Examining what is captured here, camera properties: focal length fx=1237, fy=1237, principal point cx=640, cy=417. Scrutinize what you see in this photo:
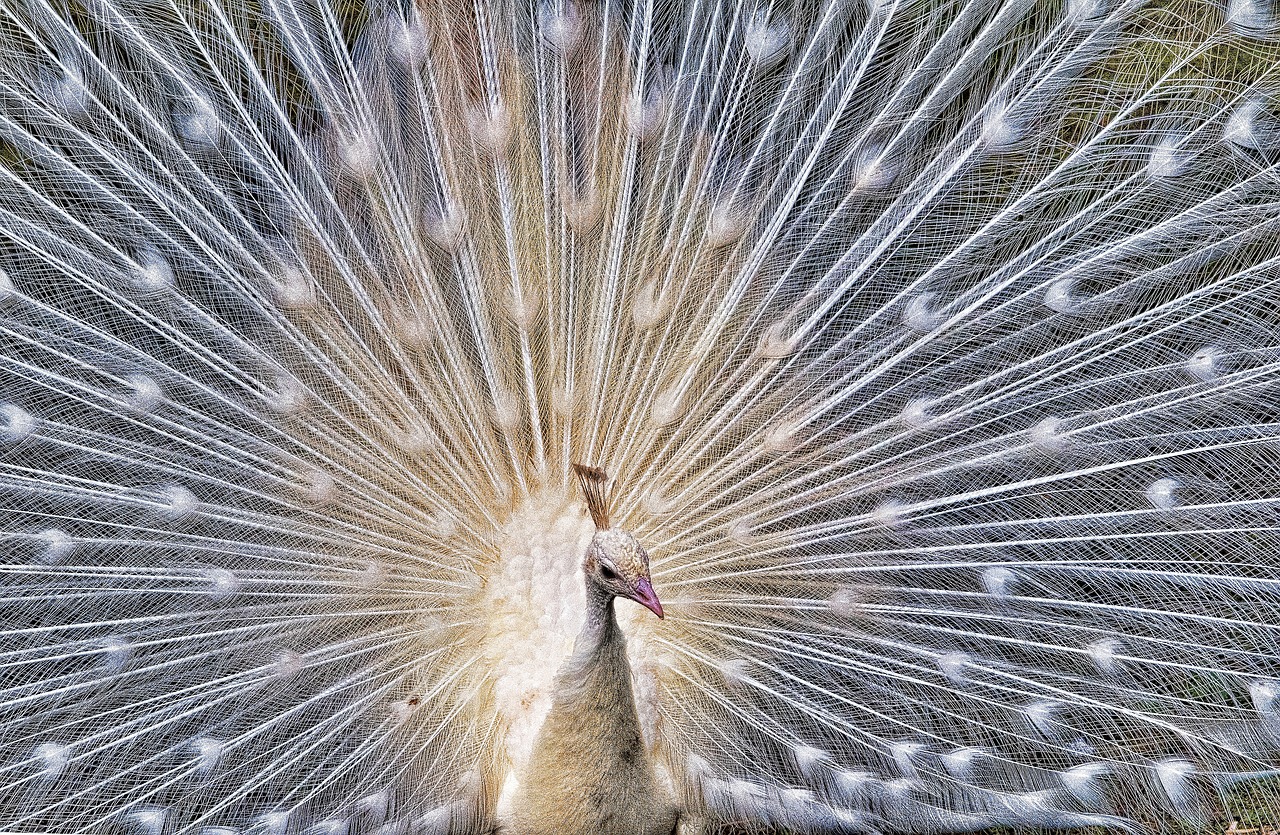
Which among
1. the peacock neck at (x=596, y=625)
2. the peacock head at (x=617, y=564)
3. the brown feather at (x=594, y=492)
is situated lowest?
the peacock neck at (x=596, y=625)

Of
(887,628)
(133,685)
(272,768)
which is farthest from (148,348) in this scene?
(887,628)

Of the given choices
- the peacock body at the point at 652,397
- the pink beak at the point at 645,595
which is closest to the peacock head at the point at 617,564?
the pink beak at the point at 645,595

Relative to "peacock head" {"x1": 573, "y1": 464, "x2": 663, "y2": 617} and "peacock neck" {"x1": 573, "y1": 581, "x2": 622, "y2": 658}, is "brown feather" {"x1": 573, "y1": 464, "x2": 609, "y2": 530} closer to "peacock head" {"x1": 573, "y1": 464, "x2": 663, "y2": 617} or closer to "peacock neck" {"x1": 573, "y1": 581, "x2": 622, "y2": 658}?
"peacock head" {"x1": 573, "y1": 464, "x2": 663, "y2": 617}

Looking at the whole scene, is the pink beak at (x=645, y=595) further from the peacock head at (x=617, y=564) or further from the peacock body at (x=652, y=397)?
the peacock body at (x=652, y=397)

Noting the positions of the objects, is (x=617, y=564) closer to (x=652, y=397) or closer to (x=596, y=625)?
(x=596, y=625)

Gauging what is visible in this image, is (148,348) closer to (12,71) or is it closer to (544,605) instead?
→ (12,71)

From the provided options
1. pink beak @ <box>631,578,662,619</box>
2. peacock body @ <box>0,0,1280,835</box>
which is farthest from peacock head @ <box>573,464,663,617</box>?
peacock body @ <box>0,0,1280,835</box>

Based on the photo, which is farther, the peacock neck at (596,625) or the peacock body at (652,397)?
the peacock body at (652,397)
